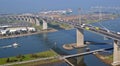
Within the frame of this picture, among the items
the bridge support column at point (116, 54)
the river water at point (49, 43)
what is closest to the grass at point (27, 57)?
the river water at point (49, 43)

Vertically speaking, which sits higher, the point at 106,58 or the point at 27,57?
the point at 27,57

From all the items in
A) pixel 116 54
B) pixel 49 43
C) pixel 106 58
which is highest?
pixel 116 54

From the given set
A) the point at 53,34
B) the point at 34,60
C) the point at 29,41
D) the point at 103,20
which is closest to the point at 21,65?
the point at 34,60

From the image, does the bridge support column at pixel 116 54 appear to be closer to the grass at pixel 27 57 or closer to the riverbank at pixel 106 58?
the riverbank at pixel 106 58

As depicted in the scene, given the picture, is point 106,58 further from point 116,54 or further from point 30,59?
point 30,59

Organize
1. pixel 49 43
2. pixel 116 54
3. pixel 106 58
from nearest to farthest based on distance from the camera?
pixel 116 54 < pixel 106 58 < pixel 49 43

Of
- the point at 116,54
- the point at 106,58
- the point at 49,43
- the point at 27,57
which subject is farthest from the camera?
the point at 49,43

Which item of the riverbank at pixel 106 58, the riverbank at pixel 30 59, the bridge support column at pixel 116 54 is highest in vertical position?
the bridge support column at pixel 116 54

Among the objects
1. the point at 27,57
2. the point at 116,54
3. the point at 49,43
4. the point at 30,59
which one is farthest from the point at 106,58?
the point at 49,43

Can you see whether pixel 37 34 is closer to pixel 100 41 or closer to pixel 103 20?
pixel 100 41

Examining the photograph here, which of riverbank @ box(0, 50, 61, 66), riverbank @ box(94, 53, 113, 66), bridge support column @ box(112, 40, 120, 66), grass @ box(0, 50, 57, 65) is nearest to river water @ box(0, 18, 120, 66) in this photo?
riverbank @ box(94, 53, 113, 66)

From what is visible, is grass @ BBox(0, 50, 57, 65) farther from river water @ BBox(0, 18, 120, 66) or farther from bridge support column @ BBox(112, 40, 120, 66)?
bridge support column @ BBox(112, 40, 120, 66)
